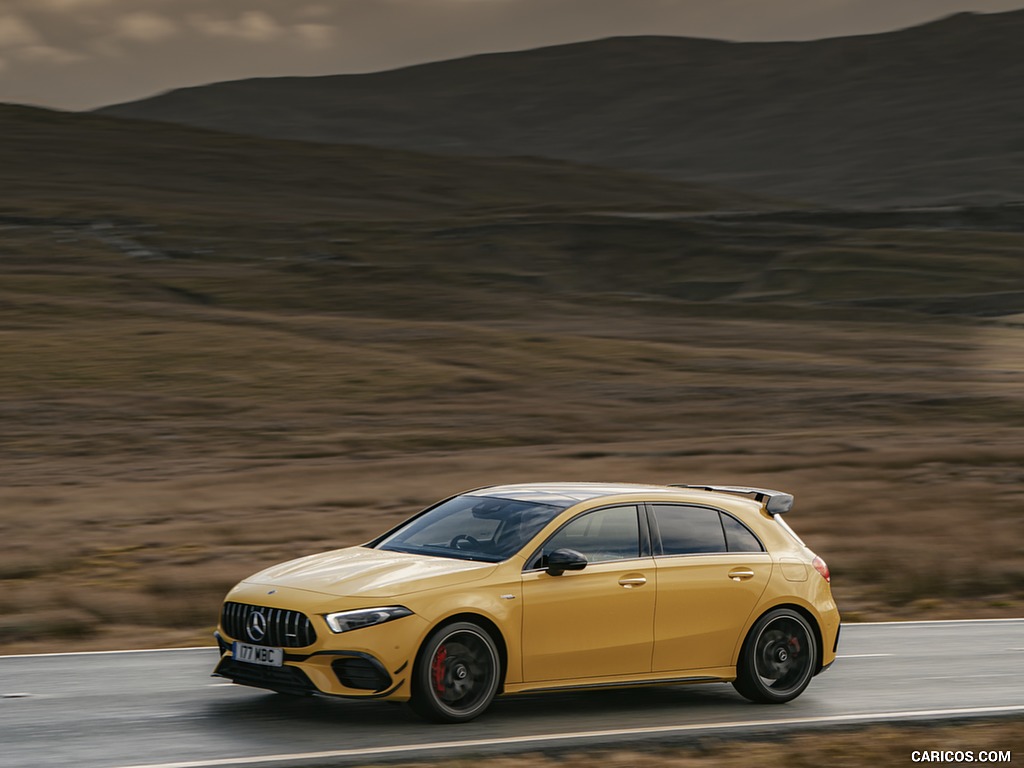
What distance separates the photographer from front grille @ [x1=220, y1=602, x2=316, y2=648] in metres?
8.41

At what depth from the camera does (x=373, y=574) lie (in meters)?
8.74

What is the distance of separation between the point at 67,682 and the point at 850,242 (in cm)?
6677

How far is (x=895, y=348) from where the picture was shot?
161ft

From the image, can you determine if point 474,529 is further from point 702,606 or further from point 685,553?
point 702,606

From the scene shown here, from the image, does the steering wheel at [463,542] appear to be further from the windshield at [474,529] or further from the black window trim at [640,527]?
the black window trim at [640,527]

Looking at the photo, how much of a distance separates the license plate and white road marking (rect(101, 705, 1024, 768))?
0.65 meters

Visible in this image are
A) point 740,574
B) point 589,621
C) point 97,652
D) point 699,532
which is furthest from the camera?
point 97,652

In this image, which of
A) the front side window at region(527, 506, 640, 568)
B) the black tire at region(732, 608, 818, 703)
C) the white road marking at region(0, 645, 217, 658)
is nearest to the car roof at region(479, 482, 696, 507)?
the front side window at region(527, 506, 640, 568)

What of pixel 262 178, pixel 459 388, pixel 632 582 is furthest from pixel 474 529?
pixel 262 178

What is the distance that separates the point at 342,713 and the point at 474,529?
1.34 meters

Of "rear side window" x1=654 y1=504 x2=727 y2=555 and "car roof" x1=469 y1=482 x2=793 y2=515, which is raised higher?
"car roof" x1=469 y1=482 x2=793 y2=515

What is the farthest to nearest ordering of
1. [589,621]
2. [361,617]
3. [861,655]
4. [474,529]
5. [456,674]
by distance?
[861,655], [474,529], [589,621], [456,674], [361,617]

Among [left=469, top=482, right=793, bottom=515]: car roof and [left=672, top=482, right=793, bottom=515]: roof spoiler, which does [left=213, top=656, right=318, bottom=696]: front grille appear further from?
[left=672, top=482, right=793, bottom=515]: roof spoiler

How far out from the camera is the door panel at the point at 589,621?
29.1 ft
